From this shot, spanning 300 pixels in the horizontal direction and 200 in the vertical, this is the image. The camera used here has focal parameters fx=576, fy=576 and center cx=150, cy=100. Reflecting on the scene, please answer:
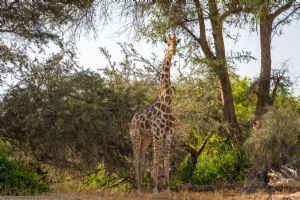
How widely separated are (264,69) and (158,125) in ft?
20.7

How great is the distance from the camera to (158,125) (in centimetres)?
1290

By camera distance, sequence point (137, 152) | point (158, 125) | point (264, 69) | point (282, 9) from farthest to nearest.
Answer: point (264, 69)
point (282, 9)
point (137, 152)
point (158, 125)

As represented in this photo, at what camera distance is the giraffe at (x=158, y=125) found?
12.9 metres

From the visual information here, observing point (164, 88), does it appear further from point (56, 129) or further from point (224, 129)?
point (224, 129)

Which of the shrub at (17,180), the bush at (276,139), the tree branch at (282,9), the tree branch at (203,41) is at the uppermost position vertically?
the tree branch at (282,9)

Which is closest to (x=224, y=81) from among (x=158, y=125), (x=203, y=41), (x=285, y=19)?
(x=203, y=41)

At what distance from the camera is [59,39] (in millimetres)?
16156

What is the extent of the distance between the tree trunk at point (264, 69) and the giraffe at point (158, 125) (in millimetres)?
5323

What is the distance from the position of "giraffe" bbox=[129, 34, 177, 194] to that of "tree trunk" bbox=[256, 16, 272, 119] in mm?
5323

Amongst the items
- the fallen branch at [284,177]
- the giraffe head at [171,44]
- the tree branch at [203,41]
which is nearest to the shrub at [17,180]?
the giraffe head at [171,44]

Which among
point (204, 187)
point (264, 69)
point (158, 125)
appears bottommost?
point (204, 187)

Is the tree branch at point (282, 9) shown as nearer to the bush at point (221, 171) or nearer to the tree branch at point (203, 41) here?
the tree branch at point (203, 41)

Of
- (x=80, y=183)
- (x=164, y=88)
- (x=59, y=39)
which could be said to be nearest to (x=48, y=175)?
(x=80, y=183)

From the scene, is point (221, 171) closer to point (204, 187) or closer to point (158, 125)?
point (204, 187)
